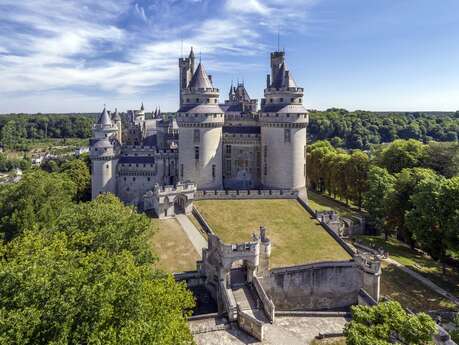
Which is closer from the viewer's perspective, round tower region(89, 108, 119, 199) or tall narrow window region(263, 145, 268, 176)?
tall narrow window region(263, 145, 268, 176)

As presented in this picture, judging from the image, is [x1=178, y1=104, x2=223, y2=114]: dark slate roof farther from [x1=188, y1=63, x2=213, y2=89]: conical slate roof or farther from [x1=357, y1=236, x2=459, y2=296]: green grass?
[x1=357, y1=236, x2=459, y2=296]: green grass

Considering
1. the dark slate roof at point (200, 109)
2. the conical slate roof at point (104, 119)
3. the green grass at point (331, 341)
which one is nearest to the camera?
the green grass at point (331, 341)

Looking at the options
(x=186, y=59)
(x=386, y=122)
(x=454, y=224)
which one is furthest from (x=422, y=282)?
(x=386, y=122)

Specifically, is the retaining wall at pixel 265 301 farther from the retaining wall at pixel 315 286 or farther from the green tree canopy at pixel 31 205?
the green tree canopy at pixel 31 205

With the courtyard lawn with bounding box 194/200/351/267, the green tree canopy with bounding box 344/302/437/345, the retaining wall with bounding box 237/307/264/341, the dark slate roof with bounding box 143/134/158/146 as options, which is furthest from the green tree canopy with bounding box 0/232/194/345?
the dark slate roof with bounding box 143/134/158/146

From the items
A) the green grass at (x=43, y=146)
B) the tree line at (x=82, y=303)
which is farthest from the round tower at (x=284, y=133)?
the green grass at (x=43, y=146)

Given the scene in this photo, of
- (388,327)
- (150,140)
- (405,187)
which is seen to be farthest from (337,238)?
(150,140)

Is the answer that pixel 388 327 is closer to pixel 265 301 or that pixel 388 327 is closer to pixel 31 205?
pixel 265 301
